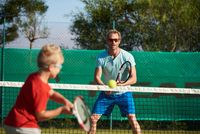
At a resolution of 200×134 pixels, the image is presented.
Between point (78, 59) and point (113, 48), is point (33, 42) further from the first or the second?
point (113, 48)

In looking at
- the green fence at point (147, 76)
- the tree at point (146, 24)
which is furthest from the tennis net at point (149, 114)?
the tree at point (146, 24)

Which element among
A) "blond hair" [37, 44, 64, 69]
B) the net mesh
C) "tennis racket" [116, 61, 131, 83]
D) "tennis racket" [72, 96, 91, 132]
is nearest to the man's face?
"tennis racket" [116, 61, 131, 83]

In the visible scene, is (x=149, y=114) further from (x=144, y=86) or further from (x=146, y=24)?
(x=146, y=24)

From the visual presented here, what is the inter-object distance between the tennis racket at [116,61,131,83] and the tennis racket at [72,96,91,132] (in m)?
2.51

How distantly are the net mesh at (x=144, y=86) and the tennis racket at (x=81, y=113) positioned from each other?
6.02m

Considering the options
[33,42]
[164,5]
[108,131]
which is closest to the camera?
[108,131]

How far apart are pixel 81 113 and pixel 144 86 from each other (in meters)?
6.67

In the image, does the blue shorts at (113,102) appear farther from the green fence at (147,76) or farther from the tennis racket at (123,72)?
the green fence at (147,76)

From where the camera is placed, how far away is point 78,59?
10898mm

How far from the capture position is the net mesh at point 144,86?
1059 cm

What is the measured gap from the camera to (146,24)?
16141 mm

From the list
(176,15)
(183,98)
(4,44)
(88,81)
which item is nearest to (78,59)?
(88,81)

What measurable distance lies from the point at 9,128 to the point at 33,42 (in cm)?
707

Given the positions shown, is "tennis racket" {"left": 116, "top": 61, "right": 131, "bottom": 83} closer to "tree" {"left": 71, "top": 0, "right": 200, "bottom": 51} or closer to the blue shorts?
the blue shorts
